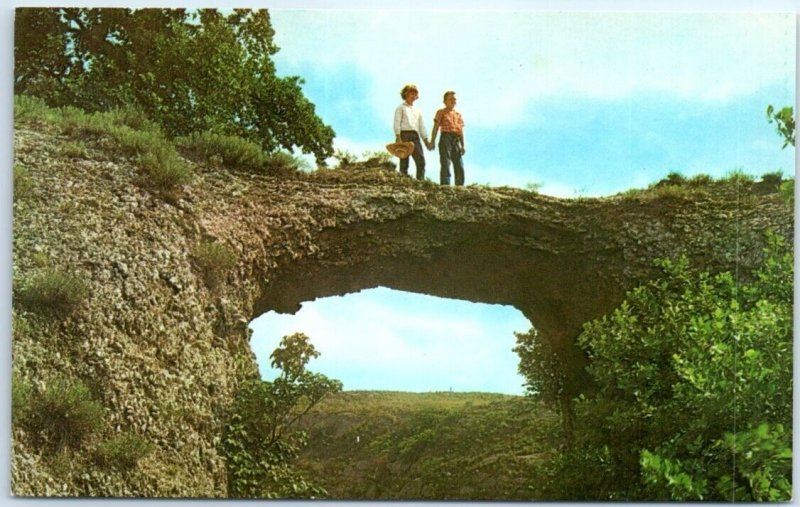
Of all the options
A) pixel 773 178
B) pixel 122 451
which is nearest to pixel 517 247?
pixel 773 178

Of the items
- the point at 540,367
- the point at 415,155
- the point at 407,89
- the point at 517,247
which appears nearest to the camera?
the point at 407,89

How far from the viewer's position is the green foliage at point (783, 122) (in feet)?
16.4

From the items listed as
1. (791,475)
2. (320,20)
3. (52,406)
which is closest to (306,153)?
(320,20)

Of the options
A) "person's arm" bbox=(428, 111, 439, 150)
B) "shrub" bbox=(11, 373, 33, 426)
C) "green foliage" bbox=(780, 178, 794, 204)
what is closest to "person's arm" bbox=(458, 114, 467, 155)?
"person's arm" bbox=(428, 111, 439, 150)

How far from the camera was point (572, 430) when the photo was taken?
533 cm

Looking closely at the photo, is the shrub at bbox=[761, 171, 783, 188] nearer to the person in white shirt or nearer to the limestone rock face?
the limestone rock face

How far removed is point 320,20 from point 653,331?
2.45 metres

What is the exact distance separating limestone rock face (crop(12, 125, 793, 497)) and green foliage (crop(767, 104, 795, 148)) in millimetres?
333

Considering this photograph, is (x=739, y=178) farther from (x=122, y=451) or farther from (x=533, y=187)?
(x=122, y=451)

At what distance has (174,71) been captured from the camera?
17.8 feet

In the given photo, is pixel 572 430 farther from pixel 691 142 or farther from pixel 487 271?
pixel 691 142

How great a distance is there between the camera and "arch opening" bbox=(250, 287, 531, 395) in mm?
5180

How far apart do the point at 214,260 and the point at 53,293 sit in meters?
0.86

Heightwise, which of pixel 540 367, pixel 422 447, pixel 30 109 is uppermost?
pixel 30 109
